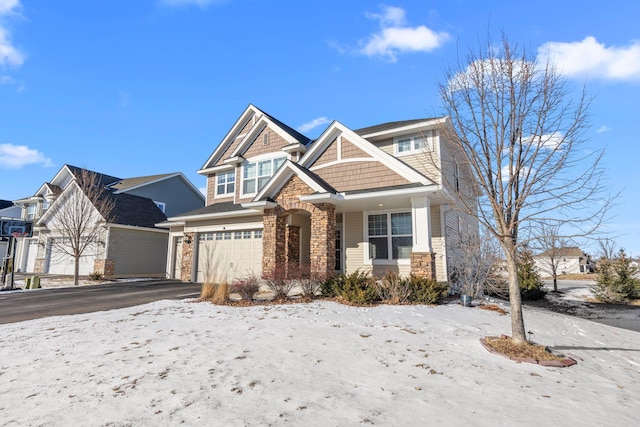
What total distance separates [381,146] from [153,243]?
16.6 meters

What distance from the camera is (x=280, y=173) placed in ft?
41.9

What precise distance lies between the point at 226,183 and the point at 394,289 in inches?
490

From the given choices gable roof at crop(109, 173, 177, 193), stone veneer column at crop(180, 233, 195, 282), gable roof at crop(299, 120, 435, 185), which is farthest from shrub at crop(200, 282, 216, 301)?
gable roof at crop(109, 173, 177, 193)

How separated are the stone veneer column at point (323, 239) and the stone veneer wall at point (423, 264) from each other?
2873mm

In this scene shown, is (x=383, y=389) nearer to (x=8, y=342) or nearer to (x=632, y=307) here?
(x=8, y=342)

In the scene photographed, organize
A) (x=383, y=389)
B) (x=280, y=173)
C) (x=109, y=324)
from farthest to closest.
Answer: (x=280, y=173)
(x=109, y=324)
(x=383, y=389)

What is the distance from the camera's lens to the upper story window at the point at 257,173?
16609 mm

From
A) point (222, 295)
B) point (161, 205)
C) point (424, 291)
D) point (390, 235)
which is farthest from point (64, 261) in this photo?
point (424, 291)

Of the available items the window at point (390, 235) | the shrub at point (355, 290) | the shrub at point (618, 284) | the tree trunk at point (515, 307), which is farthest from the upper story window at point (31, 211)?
the shrub at point (618, 284)

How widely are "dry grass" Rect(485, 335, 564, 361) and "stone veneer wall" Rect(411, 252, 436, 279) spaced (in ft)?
14.8

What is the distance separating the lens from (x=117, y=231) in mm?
19812

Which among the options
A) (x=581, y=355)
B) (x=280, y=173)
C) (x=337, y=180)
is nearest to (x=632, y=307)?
(x=581, y=355)

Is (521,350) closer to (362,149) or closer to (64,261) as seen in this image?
(362,149)

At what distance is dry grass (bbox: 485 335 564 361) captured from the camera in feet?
18.2
